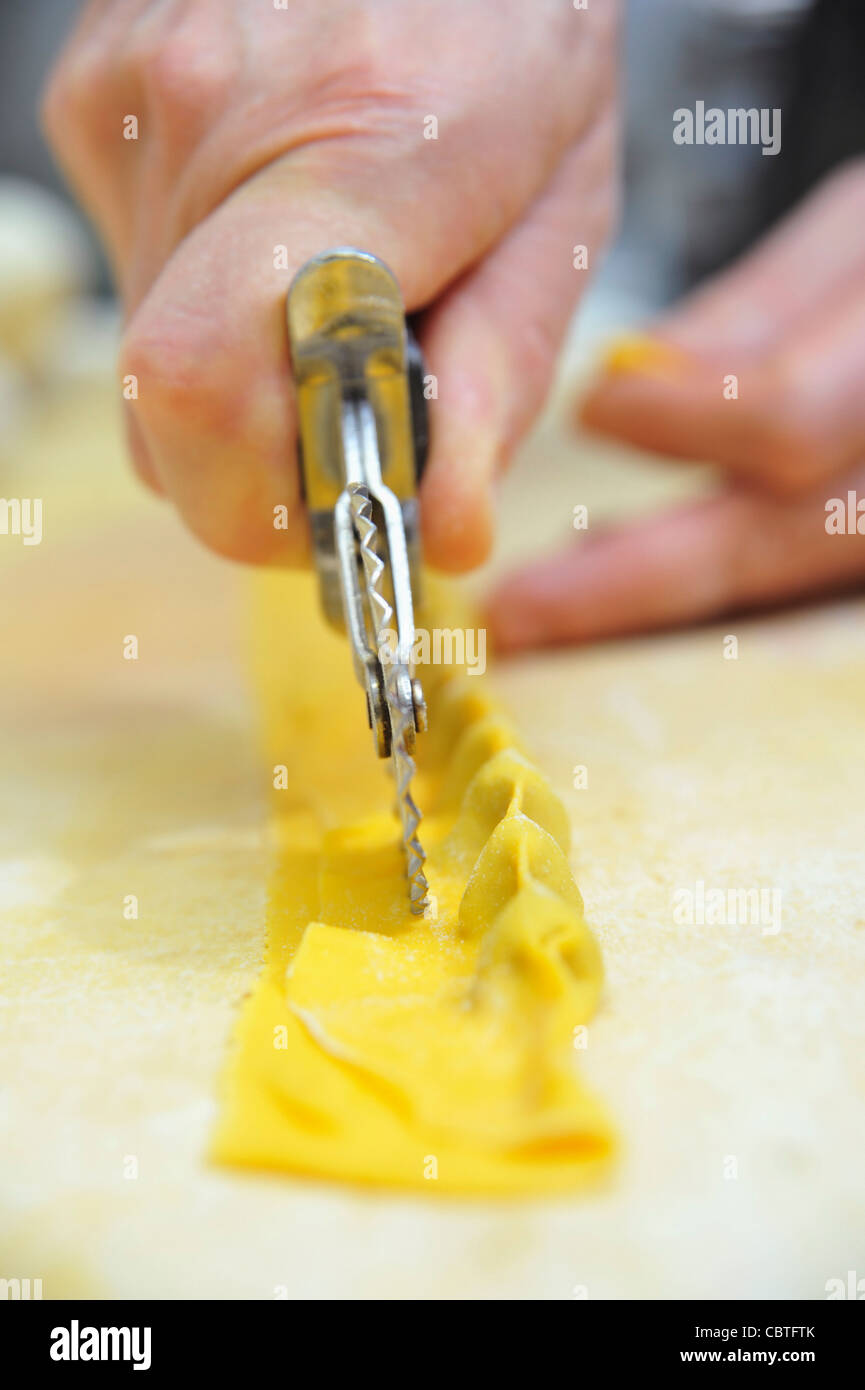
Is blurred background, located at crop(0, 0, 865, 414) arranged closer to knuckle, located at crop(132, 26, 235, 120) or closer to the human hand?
the human hand

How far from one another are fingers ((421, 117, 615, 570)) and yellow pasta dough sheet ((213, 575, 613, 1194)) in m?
0.12

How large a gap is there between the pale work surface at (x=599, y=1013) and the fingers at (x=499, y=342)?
6.7 inches

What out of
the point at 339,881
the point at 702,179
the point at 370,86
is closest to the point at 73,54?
the point at 370,86

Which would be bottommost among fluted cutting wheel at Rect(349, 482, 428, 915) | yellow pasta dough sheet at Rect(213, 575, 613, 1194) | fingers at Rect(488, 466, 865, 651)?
yellow pasta dough sheet at Rect(213, 575, 613, 1194)

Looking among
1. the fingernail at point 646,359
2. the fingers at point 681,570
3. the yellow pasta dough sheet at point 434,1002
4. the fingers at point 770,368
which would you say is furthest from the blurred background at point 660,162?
the yellow pasta dough sheet at point 434,1002

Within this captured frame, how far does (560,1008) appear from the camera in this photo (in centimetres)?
41

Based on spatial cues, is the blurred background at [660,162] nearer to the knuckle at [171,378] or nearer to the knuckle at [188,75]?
the knuckle at [188,75]

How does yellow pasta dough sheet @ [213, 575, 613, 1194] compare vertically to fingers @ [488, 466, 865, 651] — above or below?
below

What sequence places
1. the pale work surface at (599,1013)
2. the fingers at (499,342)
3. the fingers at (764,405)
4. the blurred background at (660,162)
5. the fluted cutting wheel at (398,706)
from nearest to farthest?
1. the pale work surface at (599,1013)
2. the fluted cutting wheel at (398,706)
3. the fingers at (499,342)
4. the fingers at (764,405)
5. the blurred background at (660,162)

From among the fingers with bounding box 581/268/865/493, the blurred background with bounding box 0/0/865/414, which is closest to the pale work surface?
the fingers with bounding box 581/268/865/493

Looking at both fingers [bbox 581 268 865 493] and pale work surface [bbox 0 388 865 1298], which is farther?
fingers [bbox 581 268 865 493]

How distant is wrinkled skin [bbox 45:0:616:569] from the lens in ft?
1.83

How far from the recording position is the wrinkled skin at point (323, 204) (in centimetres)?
56

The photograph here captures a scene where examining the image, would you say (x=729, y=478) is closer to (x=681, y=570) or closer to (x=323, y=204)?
(x=681, y=570)
